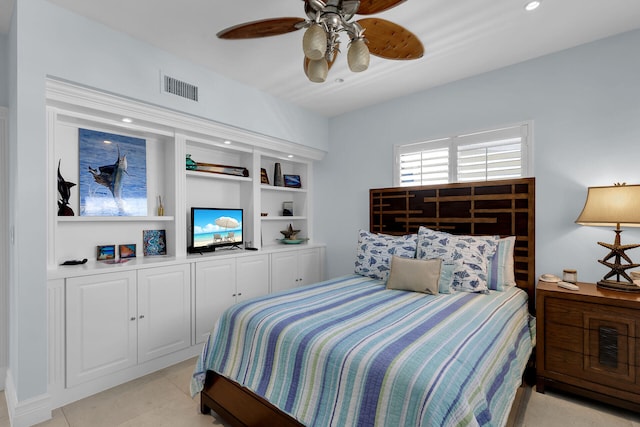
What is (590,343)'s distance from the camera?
81.4 inches

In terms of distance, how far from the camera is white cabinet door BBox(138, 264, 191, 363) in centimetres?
255

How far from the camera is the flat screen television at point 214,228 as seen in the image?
3147 millimetres

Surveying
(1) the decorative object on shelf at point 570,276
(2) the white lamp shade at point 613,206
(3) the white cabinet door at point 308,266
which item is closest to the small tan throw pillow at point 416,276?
(1) the decorative object on shelf at point 570,276

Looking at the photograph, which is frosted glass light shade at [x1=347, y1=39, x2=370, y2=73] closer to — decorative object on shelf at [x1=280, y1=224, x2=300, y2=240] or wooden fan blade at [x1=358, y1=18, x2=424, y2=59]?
wooden fan blade at [x1=358, y1=18, x2=424, y2=59]

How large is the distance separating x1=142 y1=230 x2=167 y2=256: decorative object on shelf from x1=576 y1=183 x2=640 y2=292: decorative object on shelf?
3.48 meters

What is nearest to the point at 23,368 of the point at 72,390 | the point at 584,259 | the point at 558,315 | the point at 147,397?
the point at 72,390

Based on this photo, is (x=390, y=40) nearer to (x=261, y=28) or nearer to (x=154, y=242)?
(x=261, y=28)

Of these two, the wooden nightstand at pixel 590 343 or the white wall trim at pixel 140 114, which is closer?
the wooden nightstand at pixel 590 343

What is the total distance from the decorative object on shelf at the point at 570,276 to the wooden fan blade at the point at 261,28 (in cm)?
258

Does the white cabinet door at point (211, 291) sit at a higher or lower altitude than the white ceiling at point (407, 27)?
lower

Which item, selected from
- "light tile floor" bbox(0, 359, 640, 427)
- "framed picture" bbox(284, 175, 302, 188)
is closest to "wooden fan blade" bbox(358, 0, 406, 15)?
"light tile floor" bbox(0, 359, 640, 427)

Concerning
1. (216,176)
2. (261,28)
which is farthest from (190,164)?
(261,28)

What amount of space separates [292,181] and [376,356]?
3.18m

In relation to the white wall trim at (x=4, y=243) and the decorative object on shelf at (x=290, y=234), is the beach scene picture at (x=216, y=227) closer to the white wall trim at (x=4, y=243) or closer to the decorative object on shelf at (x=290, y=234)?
the decorative object on shelf at (x=290, y=234)
